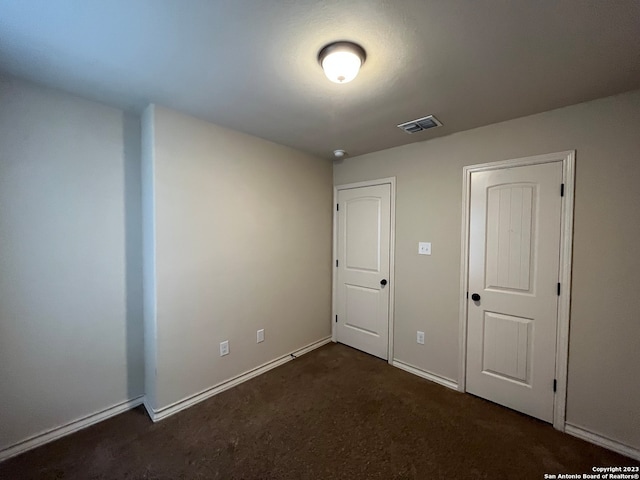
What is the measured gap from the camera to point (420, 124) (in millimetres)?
2252

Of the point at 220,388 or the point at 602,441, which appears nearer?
the point at 602,441

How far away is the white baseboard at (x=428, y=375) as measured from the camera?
8.21 ft

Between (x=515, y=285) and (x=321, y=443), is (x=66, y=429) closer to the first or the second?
(x=321, y=443)

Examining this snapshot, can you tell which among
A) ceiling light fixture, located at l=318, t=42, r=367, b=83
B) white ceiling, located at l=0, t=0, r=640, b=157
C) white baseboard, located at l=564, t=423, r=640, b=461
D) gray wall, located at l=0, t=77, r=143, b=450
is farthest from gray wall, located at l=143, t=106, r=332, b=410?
white baseboard, located at l=564, t=423, r=640, b=461

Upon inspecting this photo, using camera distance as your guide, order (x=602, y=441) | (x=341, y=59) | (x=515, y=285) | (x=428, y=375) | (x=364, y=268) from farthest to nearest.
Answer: (x=364, y=268)
(x=428, y=375)
(x=515, y=285)
(x=602, y=441)
(x=341, y=59)

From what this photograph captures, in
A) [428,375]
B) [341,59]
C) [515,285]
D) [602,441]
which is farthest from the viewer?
[428,375]

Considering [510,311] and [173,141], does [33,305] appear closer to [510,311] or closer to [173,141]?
[173,141]

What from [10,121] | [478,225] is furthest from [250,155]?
[478,225]

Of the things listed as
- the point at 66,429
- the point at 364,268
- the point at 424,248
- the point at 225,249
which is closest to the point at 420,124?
the point at 424,248

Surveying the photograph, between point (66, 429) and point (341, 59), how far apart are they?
2997mm

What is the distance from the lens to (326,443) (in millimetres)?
1830

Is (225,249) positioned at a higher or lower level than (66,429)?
higher

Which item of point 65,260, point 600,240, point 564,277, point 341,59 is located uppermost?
point 341,59

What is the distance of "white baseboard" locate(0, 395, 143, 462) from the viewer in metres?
1.68
